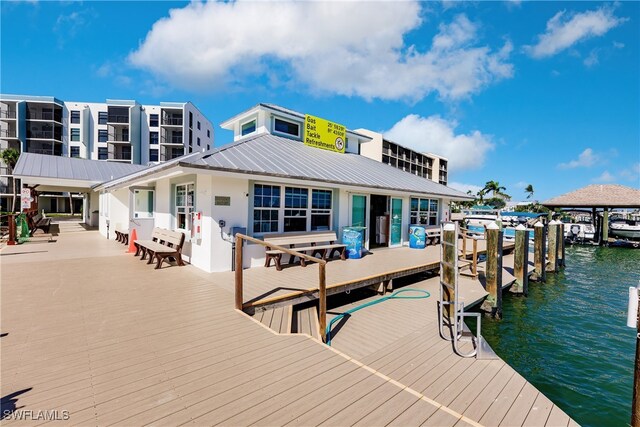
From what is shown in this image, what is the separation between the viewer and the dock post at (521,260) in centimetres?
946

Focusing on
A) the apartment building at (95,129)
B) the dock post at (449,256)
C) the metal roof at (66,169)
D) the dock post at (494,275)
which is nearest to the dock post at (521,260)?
the dock post at (494,275)

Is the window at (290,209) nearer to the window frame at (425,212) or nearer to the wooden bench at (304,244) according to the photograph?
the wooden bench at (304,244)

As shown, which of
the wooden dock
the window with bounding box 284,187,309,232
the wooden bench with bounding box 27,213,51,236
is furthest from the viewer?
the wooden bench with bounding box 27,213,51,236

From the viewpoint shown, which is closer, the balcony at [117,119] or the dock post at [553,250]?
the dock post at [553,250]

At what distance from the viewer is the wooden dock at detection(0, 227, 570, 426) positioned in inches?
102

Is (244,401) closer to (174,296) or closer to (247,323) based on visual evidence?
(247,323)

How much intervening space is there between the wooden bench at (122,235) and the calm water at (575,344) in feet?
45.7

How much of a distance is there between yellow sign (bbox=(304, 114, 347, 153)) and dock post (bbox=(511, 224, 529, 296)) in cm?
821

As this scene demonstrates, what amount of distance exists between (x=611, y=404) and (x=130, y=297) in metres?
Answer: 8.24

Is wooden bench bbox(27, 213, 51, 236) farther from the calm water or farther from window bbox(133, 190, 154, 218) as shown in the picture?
the calm water

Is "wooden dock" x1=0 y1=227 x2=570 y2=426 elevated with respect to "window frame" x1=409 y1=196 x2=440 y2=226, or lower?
lower

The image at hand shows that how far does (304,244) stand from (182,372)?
21.8 feet

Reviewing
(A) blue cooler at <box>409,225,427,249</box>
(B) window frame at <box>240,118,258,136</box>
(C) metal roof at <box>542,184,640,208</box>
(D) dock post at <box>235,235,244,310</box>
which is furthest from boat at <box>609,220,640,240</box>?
(D) dock post at <box>235,235,244,310</box>

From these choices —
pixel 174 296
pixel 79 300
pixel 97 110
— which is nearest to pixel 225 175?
pixel 174 296
